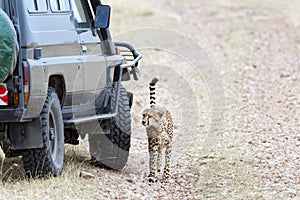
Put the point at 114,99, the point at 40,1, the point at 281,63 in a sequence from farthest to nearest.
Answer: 1. the point at 281,63
2. the point at 114,99
3. the point at 40,1

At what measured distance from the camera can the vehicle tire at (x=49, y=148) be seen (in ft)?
25.2

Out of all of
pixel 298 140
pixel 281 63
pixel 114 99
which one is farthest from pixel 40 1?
pixel 281 63

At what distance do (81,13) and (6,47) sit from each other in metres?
2.01

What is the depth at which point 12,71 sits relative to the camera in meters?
7.16

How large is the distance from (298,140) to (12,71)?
4.92m

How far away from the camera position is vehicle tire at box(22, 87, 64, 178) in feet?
25.2

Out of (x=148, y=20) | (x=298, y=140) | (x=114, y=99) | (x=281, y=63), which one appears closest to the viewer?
(x=114, y=99)

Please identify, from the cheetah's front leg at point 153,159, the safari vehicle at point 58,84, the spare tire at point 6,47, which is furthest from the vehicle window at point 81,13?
the spare tire at point 6,47

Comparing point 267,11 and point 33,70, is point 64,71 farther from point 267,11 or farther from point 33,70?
point 267,11

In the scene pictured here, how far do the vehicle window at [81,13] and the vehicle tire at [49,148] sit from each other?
1.11 metres

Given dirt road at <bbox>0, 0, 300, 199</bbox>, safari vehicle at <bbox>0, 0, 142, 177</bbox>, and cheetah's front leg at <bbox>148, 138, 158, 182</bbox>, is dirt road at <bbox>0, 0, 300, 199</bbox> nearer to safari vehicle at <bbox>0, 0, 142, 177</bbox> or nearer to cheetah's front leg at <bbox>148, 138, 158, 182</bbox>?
cheetah's front leg at <bbox>148, 138, 158, 182</bbox>

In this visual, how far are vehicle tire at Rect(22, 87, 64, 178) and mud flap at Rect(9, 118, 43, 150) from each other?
0.23ft

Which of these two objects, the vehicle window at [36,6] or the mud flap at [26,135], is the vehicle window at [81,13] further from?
the mud flap at [26,135]

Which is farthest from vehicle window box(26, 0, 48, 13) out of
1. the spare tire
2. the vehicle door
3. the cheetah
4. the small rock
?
the small rock
